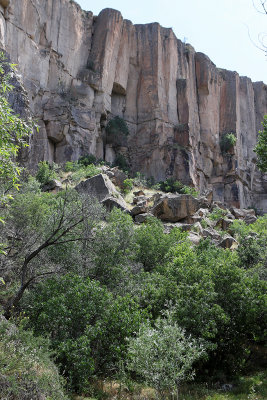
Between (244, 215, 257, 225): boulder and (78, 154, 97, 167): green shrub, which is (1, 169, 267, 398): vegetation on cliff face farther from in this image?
(78, 154, 97, 167): green shrub

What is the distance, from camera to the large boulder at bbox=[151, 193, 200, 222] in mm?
25656

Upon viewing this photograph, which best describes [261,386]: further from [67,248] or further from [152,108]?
[152,108]

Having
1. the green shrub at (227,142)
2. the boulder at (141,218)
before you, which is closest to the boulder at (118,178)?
the boulder at (141,218)

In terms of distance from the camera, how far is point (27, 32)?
33688mm

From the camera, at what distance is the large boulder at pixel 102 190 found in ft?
74.7

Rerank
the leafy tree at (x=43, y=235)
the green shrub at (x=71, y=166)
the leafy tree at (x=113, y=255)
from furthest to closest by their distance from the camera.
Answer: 1. the green shrub at (x=71, y=166)
2. the leafy tree at (x=113, y=255)
3. the leafy tree at (x=43, y=235)

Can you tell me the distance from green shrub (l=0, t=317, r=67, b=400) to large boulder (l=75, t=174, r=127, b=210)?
49.0 feet

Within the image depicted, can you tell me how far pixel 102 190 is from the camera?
952 inches

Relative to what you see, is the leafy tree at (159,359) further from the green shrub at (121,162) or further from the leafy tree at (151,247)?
the green shrub at (121,162)

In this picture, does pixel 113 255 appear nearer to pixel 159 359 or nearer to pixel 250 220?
pixel 159 359

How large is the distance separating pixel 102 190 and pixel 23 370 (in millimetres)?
17780

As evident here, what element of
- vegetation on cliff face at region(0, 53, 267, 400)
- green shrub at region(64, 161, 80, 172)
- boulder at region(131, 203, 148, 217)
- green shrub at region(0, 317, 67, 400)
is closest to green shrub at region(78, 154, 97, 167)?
green shrub at region(64, 161, 80, 172)

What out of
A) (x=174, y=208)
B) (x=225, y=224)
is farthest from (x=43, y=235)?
(x=225, y=224)

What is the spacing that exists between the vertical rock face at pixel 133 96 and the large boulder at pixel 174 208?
1290 cm
